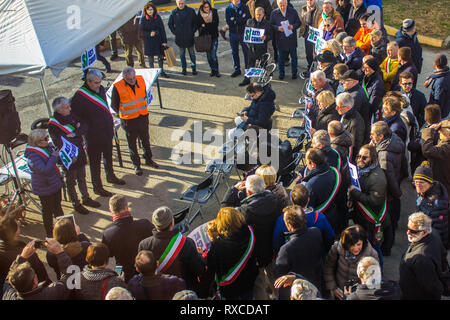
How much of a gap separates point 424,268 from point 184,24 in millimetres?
7556

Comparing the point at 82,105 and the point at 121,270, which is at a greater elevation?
the point at 82,105

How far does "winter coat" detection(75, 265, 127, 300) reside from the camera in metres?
3.80

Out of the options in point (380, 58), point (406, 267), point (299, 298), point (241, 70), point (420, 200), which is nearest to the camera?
point (299, 298)

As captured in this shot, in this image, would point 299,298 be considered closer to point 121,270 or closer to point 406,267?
point 406,267

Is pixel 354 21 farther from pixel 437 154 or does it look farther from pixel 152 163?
pixel 152 163

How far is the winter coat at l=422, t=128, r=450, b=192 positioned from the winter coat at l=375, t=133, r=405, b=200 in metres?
0.44

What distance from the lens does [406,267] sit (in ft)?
13.7

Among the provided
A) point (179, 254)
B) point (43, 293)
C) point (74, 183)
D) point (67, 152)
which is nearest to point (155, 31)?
point (74, 183)

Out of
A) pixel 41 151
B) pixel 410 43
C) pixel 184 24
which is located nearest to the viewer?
pixel 41 151

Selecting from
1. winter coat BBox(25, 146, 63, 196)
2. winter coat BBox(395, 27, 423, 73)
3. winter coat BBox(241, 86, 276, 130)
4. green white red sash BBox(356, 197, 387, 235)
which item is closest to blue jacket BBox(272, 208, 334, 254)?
green white red sash BBox(356, 197, 387, 235)

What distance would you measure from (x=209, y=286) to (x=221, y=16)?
11480 mm

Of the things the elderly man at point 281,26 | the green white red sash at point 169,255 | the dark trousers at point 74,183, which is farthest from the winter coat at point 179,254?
the elderly man at point 281,26

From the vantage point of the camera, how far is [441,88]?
22.5ft

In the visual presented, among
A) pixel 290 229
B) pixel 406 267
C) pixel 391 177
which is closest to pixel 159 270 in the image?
pixel 290 229
